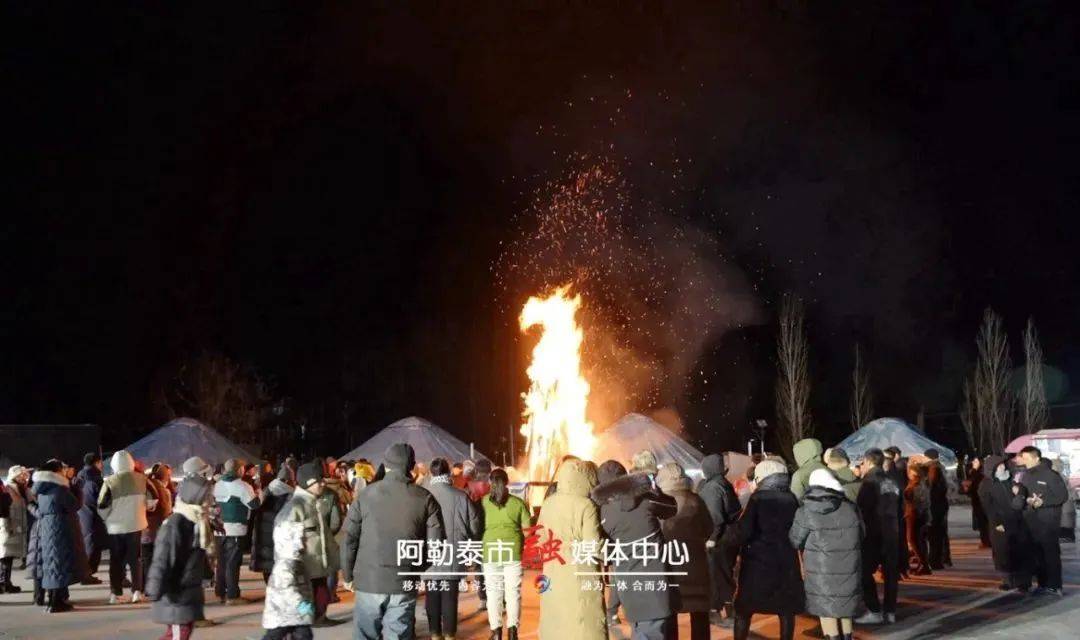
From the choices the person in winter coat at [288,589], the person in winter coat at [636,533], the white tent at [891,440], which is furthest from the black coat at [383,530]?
the white tent at [891,440]

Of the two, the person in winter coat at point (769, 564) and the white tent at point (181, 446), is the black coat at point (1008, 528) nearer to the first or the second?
the person in winter coat at point (769, 564)

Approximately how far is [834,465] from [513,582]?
344 centimetres

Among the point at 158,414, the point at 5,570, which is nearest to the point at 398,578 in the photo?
the point at 5,570

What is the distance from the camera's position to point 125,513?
14781 millimetres

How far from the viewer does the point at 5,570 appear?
54.4 ft

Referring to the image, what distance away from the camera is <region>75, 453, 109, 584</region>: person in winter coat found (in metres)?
16.5

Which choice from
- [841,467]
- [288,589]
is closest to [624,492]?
[288,589]

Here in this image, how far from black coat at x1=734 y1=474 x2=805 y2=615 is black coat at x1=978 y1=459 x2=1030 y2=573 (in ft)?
21.2

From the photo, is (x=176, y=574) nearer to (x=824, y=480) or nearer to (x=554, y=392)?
(x=824, y=480)

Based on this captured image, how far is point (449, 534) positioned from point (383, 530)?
2.39 metres

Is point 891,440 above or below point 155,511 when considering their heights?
above

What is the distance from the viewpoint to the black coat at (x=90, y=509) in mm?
16531

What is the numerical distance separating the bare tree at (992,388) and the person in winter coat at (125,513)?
156 ft

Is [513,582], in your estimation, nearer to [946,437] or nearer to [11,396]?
[11,396]
